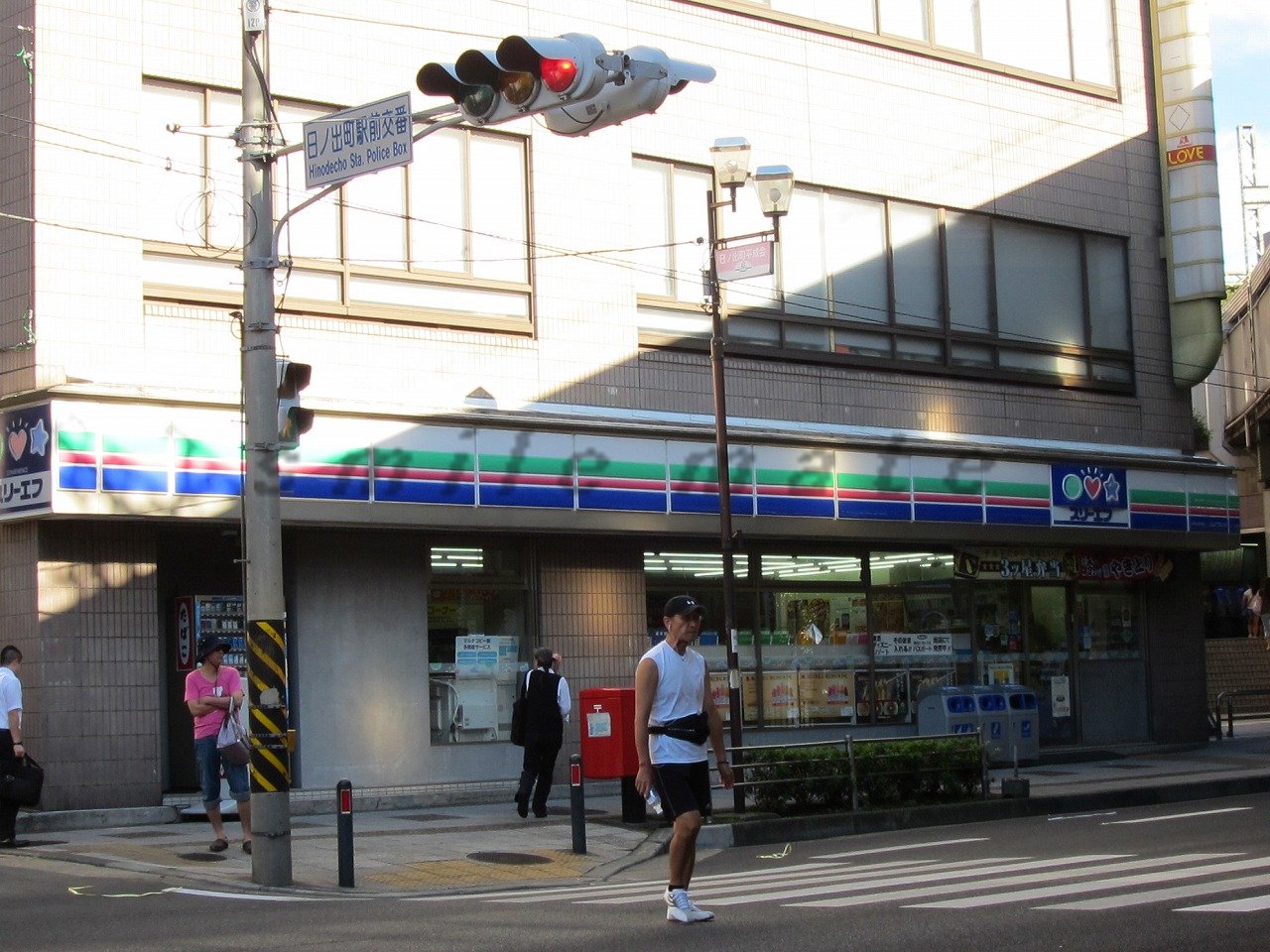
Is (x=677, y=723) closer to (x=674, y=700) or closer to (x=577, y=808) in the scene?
(x=674, y=700)

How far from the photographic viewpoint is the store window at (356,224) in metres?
18.3

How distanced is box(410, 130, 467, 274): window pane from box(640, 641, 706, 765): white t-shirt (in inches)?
409

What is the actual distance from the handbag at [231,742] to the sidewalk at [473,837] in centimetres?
81

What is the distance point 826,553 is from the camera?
24031mm

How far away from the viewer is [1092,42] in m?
28.2

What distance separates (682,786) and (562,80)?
4434mm

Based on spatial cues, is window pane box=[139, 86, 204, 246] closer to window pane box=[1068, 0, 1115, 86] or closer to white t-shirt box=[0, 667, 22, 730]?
white t-shirt box=[0, 667, 22, 730]

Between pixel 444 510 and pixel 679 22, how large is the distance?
25.5 feet

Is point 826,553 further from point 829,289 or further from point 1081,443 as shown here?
point 1081,443

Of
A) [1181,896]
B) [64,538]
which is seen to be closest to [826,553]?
[64,538]

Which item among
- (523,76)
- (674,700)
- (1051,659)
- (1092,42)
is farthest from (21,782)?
(1092,42)

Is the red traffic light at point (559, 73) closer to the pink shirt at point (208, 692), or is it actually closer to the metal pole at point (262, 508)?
the metal pole at point (262, 508)

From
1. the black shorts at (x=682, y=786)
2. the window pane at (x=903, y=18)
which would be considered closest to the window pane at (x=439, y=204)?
the window pane at (x=903, y=18)

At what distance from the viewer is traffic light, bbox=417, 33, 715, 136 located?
10906 mm
